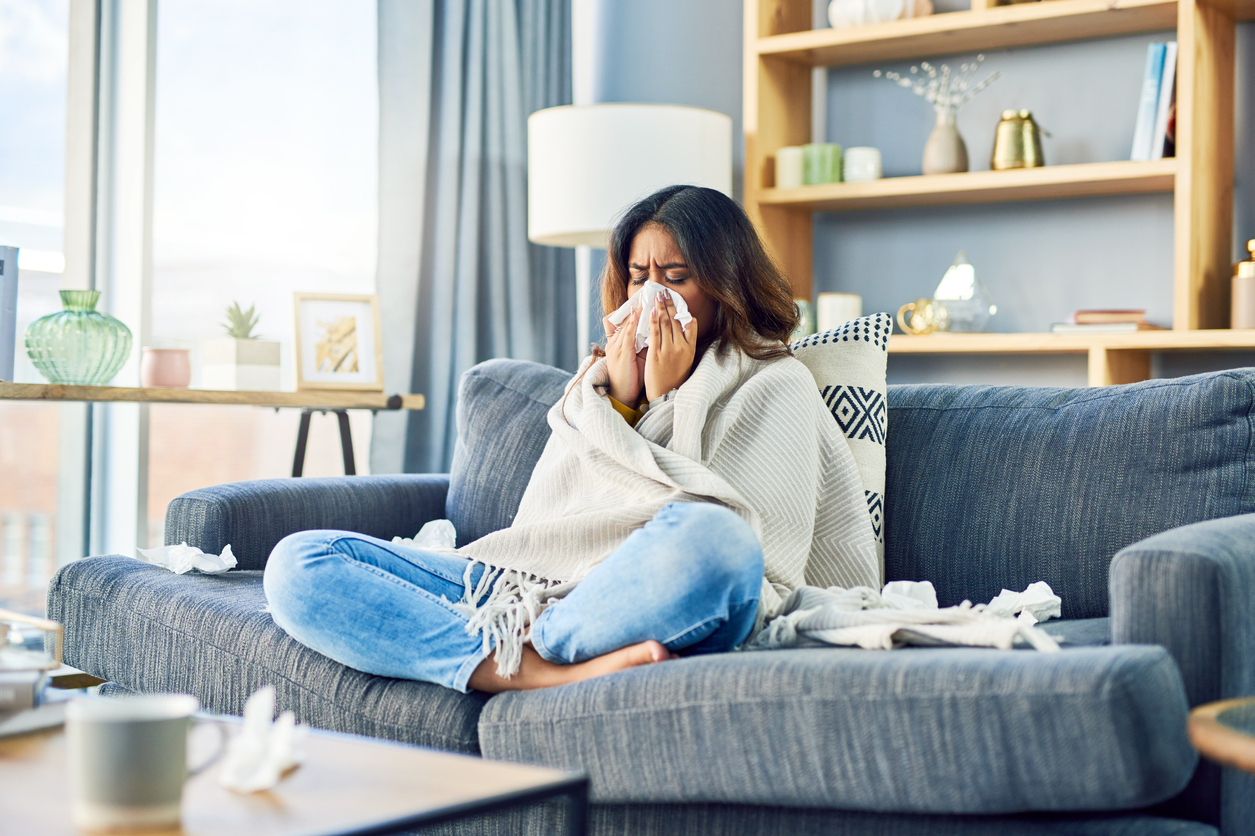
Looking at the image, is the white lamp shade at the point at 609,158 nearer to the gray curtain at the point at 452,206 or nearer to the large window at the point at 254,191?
the gray curtain at the point at 452,206

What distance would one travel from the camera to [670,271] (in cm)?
179

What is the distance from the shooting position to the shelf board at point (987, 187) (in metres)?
2.86

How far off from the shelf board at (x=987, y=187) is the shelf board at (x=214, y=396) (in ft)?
3.95

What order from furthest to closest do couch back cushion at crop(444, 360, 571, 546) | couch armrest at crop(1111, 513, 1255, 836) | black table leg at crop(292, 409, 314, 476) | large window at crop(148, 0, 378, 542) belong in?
large window at crop(148, 0, 378, 542)
black table leg at crop(292, 409, 314, 476)
couch back cushion at crop(444, 360, 571, 546)
couch armrest at crop(1111, 513, 1255, 836)

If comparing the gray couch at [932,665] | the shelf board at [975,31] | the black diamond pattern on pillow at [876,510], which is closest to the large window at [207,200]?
the gray couch at [932,665]

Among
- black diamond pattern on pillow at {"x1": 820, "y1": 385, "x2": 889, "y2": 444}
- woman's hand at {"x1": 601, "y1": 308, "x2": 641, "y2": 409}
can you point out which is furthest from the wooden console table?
black diamond pattern on pillow at {"x1": 820, "y1": 385, "x2": 889, "y2": 444}

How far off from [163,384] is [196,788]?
1.92m

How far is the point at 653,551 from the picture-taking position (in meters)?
1.26

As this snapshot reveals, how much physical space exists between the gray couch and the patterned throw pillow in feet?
0.22

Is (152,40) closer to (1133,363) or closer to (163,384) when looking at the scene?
(163,384)

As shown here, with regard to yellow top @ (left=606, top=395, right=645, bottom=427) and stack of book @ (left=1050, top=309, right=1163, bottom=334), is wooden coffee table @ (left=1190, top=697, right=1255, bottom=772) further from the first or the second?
stack of book @ (left=1050, top=309, right=1163, bottom=334)

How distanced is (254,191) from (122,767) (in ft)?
8.79

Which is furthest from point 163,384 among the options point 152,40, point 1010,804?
point 1010,804

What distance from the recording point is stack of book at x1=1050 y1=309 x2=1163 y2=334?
112 inches
